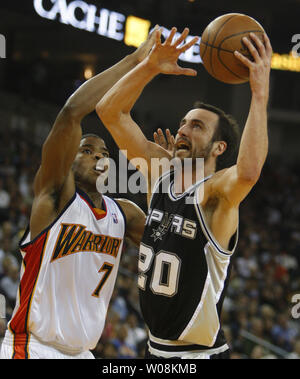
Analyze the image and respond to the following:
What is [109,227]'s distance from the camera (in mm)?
3441

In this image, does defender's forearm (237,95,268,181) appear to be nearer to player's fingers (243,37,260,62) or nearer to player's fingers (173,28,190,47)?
player's fingers (243,37,260,62)

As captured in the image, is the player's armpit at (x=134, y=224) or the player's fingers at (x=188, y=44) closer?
the player's fingers at (x=188, y=44)

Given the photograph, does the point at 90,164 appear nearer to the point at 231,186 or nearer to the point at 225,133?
the point at 225,133

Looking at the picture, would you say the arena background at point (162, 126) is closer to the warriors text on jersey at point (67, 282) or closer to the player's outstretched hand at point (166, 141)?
the player's outstretched hand at point (166, 141)

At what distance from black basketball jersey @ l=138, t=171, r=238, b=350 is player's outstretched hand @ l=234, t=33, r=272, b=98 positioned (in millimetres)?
621

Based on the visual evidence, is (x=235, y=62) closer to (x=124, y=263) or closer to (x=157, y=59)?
(x=157, y=59)

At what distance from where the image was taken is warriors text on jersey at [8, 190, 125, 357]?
10.2ft

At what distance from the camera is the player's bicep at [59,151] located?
3152 millimetres

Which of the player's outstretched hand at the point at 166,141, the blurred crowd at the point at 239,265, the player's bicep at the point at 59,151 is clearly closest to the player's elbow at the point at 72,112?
the player's bicep at the point at 59,151

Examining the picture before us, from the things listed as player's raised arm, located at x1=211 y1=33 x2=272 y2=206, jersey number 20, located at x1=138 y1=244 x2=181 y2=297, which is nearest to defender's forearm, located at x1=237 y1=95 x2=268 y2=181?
player's raised arm, located at x1=211 y1=33 x2=272 y2=206

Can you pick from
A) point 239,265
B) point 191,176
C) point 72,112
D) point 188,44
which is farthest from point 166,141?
point 239,265

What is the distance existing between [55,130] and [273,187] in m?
14.6

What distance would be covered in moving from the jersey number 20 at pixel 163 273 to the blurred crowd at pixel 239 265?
138cm

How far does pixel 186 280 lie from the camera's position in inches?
112
